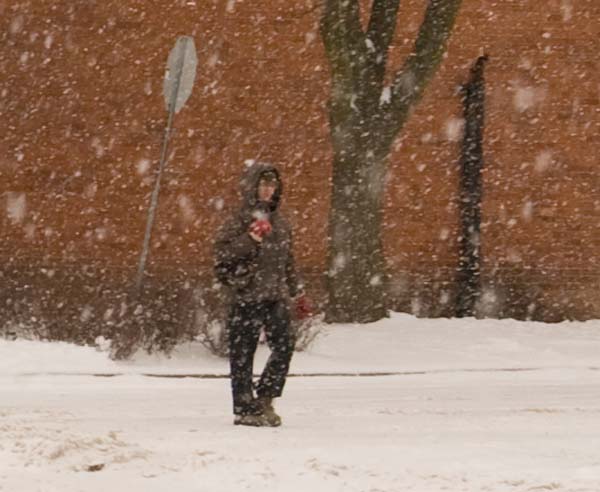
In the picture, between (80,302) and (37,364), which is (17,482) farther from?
(80,302)

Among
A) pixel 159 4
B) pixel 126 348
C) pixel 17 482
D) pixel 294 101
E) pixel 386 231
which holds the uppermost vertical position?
pixel 159 4

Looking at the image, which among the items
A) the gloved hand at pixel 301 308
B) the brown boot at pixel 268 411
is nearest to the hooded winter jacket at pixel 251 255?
the gloved hand at pixel 301 308

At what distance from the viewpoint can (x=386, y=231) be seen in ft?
66.9

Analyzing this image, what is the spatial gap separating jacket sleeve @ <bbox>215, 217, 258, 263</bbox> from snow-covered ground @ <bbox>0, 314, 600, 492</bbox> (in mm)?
1168

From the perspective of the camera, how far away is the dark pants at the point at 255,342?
32.4ft

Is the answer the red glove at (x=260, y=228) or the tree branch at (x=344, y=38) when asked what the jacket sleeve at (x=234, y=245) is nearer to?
Answer: the red glove at (x=260, y=228)

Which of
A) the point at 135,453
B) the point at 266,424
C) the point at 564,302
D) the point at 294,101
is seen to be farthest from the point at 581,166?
the point at 135,453

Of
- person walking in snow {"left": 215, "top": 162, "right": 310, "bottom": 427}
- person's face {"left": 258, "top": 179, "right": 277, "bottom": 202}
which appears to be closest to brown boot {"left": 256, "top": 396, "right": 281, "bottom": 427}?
person walking in snow {"left": 215, "top": 162, "right": 310, "bottom": 427}

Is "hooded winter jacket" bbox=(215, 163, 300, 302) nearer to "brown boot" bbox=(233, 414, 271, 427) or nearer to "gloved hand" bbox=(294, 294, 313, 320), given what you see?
"gloved hand" bbox=(294, 294, 313, 320)

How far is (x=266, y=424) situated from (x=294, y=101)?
35.3 feet

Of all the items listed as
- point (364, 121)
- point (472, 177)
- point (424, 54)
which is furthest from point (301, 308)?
point (472, 177)

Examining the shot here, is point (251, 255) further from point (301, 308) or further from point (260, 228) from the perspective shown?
point (301, 308)

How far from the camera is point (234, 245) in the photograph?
991 centimetres

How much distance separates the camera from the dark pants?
389 inches
